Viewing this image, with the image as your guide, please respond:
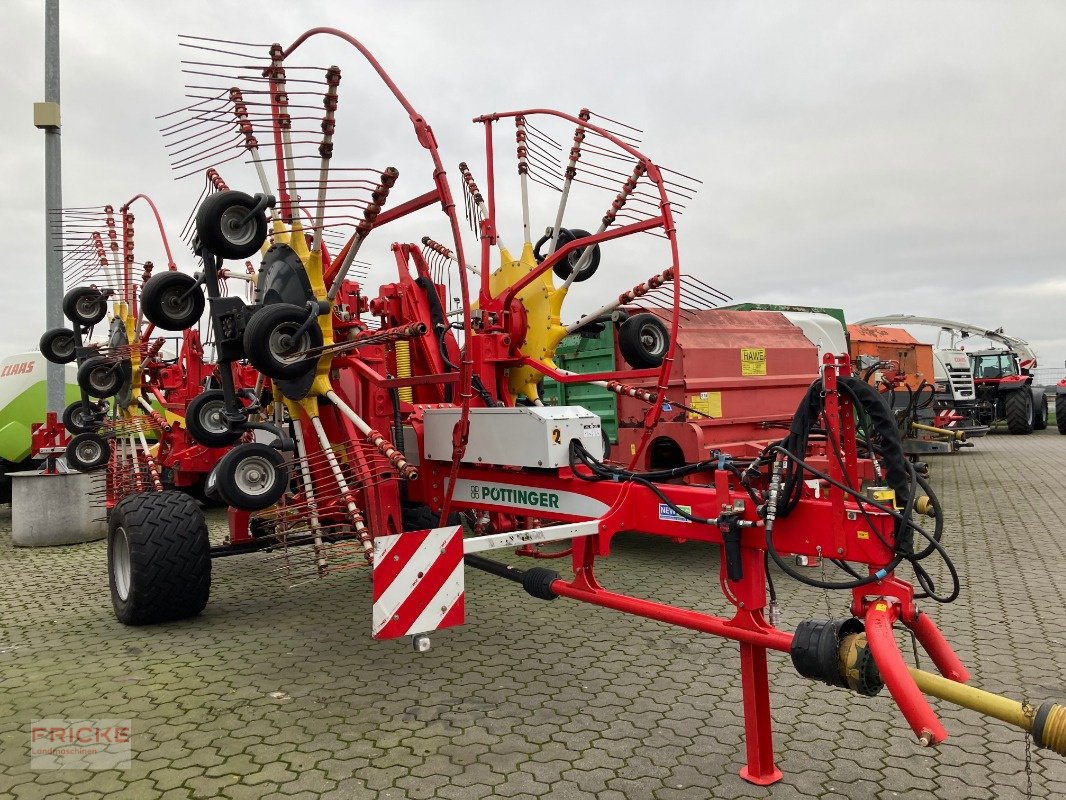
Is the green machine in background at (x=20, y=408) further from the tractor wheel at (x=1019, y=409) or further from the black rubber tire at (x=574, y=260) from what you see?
the tractor wheel at (x=1019, y=409)

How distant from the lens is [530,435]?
166 inches

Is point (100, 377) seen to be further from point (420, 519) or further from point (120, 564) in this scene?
point (420, 519)

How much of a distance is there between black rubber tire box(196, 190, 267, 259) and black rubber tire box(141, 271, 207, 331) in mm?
775

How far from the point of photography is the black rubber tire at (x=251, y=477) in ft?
14.0

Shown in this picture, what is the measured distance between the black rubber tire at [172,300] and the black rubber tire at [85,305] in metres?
2.26

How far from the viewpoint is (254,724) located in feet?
12.7

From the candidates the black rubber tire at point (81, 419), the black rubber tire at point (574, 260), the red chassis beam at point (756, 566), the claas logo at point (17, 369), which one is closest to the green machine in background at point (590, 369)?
the black rubber tire at point (574, 260)

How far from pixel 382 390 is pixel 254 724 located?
2.09m

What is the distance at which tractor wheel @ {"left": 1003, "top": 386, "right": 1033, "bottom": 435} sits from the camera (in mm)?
22516

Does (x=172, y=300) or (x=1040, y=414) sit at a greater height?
(x=172, y=300)

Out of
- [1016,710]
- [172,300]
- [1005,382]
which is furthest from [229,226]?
[1005,382]

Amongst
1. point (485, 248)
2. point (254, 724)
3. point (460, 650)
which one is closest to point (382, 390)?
point (485, 248)

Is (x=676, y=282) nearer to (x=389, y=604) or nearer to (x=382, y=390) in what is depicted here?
(x=382, y=390)

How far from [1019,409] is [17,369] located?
2350 cm
